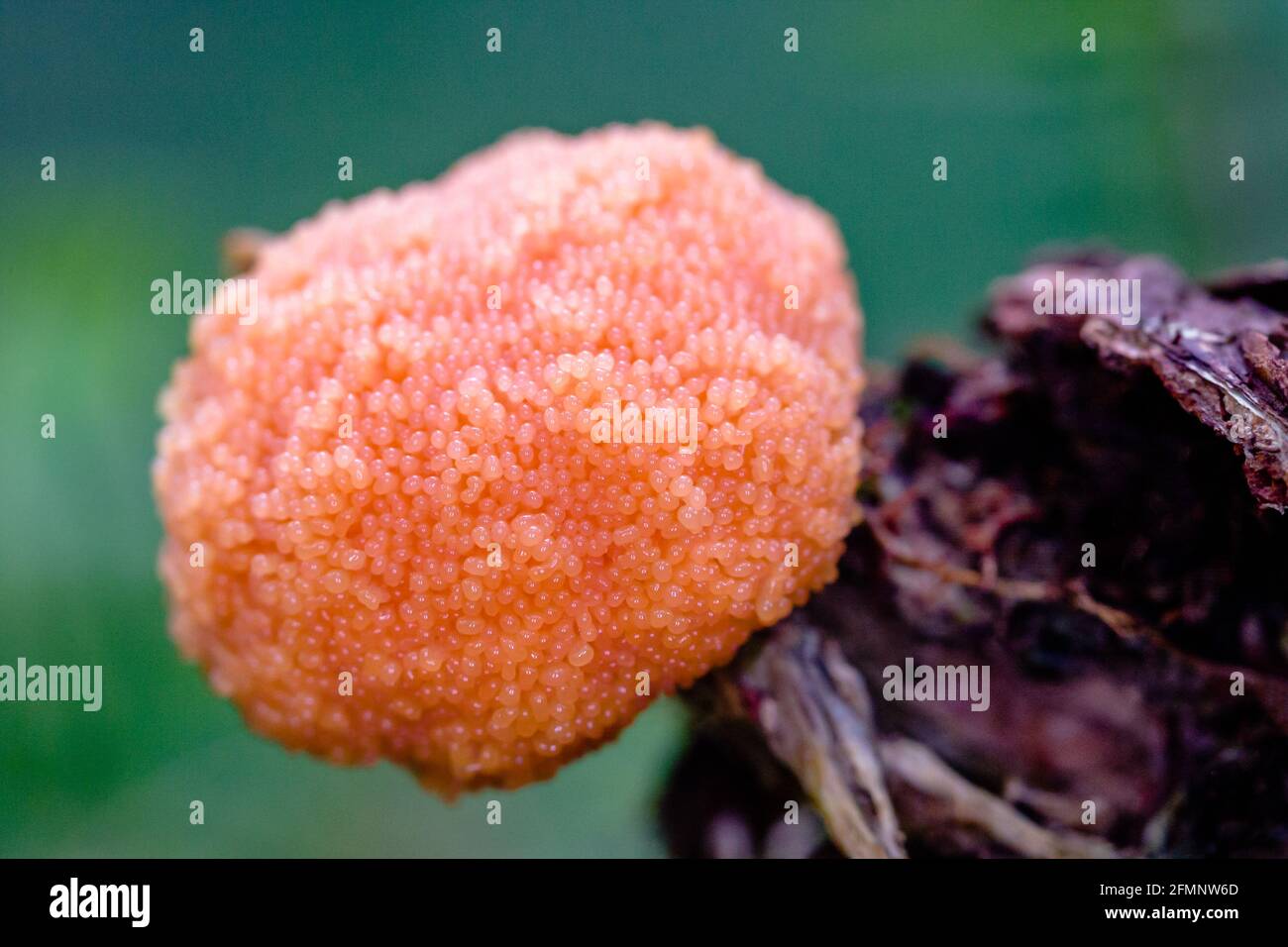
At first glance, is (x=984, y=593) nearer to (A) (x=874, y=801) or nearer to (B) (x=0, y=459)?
(A) (x=874, y=801)

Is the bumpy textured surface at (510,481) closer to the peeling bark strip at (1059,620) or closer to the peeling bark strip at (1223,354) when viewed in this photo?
the peeling bark strip at (1059,620)

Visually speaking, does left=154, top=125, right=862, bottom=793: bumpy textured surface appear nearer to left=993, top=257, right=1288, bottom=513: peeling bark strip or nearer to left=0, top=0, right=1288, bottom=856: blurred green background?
left=993, top=257, right=1288, bottom=513: peeling bark strip

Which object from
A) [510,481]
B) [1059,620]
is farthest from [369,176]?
[1059,620]

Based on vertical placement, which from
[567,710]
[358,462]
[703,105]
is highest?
[703,105]

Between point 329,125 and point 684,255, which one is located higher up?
point 329,125

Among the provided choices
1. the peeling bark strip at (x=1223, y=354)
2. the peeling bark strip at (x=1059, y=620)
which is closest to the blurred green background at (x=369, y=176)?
the peeling bark strip at (x=1059, y=620)

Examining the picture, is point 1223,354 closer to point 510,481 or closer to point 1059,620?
point 1059,620
